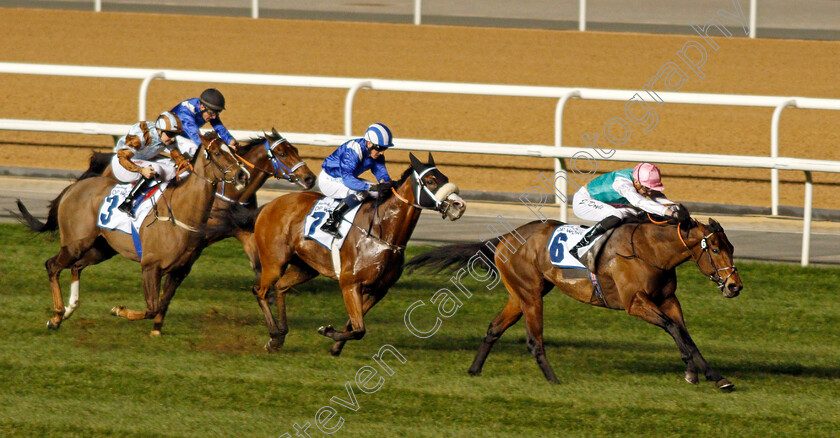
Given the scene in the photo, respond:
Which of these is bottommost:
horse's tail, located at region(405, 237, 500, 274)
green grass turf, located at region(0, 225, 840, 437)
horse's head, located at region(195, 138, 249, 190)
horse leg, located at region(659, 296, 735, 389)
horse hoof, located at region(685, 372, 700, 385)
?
green grass turf, located at region(0, 225, 840, 437)

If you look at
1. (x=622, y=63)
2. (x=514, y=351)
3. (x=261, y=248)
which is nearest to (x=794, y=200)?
(x=622, y=63)

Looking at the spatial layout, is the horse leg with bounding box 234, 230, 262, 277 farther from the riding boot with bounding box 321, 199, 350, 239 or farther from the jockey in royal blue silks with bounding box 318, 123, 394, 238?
the riding boot with bounding box 321, 199, 350, 239

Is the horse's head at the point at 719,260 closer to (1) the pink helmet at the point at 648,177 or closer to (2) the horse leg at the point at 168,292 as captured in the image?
(1) the pink helmet at the point at 648,177

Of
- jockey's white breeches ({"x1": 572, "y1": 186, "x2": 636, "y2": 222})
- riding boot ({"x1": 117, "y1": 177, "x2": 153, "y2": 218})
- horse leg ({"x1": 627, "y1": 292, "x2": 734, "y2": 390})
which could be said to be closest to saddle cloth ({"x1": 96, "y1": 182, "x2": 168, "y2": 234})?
riding boot ({"x1": 117, "y1": 177, "x2": 153, "y2": 218})

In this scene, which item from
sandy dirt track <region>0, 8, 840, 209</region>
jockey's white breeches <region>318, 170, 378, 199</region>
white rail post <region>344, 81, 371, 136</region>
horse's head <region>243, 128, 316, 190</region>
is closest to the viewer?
jockey's white breeches <region>318, 170, 378, 199</region>

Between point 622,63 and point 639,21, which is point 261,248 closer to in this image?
point 622,63

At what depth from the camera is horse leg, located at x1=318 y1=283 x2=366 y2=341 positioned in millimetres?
6715

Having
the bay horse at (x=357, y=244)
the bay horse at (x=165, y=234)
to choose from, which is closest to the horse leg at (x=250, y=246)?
the bay horse at (x=357, y=244)

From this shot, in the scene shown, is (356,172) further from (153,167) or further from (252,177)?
(153,167)


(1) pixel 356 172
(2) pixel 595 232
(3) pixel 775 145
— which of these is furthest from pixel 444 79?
(2) pixel 595 232

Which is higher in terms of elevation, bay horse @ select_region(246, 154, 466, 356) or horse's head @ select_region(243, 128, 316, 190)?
horse's head @ select_region(243, 128, 316, 190)

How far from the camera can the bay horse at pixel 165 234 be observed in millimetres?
7172

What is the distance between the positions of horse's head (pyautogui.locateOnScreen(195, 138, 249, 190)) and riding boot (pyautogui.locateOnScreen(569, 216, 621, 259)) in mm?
2027

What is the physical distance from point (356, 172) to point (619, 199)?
1.62 meters
